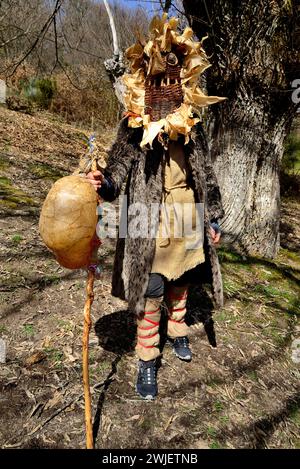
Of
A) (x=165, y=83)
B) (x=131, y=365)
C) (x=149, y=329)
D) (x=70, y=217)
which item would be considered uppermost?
(x=165, y=83)

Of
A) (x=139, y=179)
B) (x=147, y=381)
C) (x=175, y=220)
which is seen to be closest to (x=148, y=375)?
(x=147, y=381)

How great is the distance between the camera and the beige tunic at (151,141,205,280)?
2.38m

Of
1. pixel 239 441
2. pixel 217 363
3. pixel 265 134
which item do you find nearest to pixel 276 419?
pixel 239 441

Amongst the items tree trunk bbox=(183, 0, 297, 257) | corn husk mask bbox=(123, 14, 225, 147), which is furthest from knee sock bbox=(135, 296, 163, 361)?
tree trunk bbox=(183, 0, 297, 257)

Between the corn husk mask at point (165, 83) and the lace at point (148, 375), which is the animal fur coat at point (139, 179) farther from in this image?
the lace at point (148, 375)

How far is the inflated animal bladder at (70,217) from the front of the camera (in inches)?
67.7

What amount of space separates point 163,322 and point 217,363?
1.97ft

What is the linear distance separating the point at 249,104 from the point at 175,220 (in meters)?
2.12

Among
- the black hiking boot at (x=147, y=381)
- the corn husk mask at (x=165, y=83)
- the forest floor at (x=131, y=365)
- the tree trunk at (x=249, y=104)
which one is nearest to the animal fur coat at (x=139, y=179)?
the corn husk mask at (x=165, y=83)

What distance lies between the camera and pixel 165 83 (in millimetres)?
2254

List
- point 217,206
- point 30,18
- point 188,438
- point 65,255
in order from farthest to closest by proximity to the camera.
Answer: point 30,18 → point 217,206 → point 188,438 → point 65,255

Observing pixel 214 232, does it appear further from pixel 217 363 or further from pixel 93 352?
pixel 93 352

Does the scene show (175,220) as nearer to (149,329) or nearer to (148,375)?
(149,329)
